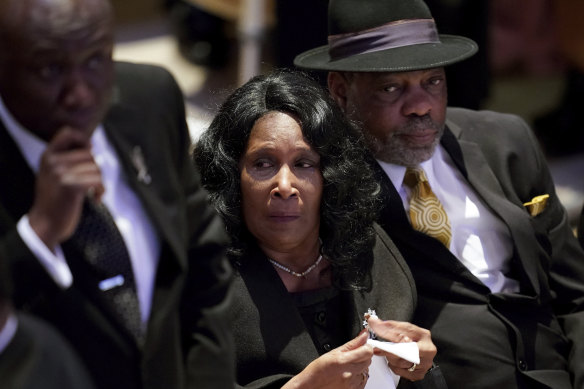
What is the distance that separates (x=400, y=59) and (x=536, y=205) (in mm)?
655

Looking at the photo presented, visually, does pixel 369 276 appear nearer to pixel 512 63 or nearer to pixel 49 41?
pixel 49 41

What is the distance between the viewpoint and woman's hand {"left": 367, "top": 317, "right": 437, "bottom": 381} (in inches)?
106

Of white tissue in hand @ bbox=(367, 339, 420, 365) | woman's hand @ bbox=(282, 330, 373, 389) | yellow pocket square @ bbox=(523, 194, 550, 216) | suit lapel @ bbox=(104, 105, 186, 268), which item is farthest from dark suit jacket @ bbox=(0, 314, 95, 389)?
yellow pocket square @ bbox=(523, 194, 550, 216)

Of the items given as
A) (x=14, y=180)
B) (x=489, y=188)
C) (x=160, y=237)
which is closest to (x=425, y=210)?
(x=489, y=188)

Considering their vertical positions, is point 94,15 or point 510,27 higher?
point 94,15

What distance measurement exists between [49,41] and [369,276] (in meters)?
1.45

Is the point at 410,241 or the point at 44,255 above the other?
the point at 44,255

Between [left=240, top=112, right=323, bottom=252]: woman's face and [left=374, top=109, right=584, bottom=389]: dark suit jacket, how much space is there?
38cm

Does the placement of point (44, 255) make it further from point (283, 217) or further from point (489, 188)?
point (489, 188)

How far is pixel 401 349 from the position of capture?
2.64m

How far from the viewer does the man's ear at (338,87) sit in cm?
330

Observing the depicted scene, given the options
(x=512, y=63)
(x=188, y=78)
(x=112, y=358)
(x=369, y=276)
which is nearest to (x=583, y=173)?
(x=512, y=63)

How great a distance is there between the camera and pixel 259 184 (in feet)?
9.04

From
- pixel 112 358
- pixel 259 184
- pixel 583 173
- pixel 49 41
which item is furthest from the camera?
pixel 583 173
